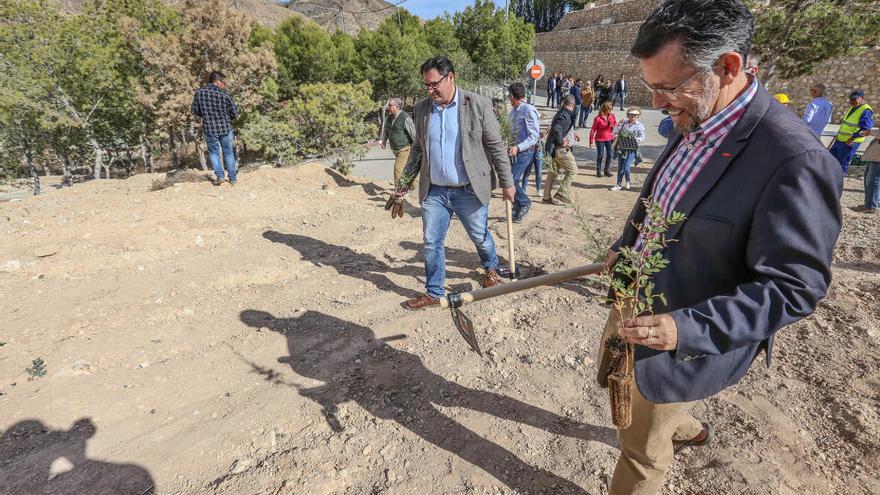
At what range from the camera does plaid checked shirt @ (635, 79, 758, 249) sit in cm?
131

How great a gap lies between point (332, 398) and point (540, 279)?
1552 mm

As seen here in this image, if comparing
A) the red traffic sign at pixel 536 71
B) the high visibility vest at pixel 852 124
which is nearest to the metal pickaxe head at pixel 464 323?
the high visibility vest at pixel 852 124

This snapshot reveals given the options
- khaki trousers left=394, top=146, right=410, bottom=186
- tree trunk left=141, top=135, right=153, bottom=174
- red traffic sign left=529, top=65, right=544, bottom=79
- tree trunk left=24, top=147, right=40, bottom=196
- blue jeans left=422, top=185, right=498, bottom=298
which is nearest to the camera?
blue jeans left=422, top=185, right=498, bottom=298

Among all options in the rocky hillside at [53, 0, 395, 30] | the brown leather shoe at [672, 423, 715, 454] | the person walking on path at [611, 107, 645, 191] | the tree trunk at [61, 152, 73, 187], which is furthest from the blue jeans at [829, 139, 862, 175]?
the rocky hillside at [53, 0, 395, 30]

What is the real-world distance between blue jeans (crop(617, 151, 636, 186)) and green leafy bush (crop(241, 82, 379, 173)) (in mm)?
4956

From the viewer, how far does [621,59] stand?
2472cm

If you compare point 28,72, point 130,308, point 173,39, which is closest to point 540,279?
point 130,308

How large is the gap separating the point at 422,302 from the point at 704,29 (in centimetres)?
289

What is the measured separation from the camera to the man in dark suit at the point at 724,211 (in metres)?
1.14

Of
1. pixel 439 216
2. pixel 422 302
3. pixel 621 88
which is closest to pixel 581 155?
pixel 439 216

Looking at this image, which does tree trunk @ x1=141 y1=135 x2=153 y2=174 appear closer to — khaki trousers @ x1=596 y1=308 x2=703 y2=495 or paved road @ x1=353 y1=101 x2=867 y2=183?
paved road @ x1=353 y1=101 x2=867 y2=183

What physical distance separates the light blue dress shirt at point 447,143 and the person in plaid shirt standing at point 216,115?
Answer: 466 cm

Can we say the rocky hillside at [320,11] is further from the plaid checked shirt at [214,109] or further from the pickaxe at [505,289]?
the pickaxe at [505,289]

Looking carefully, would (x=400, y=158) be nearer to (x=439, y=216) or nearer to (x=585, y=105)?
(x=439, y=216)
